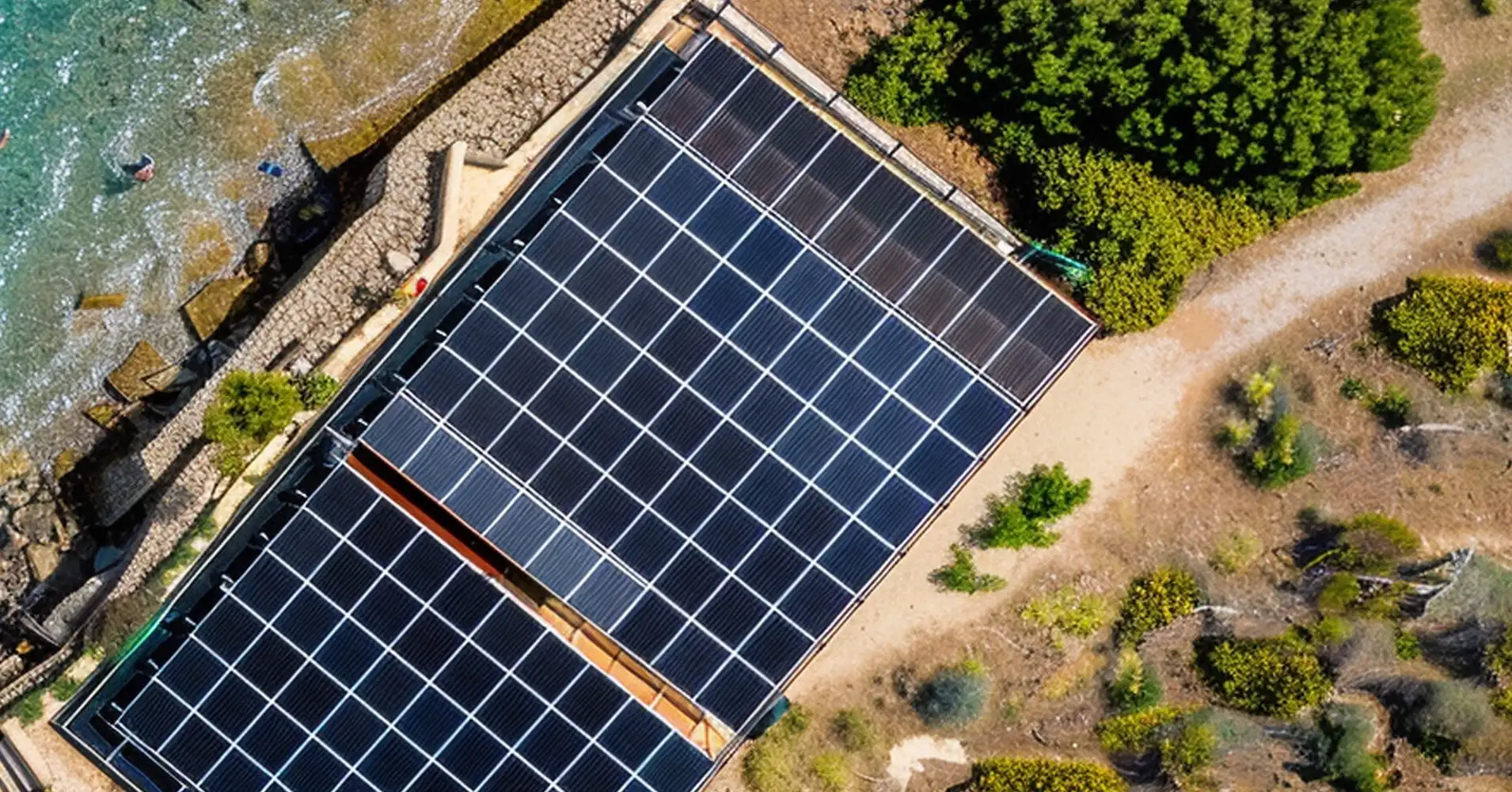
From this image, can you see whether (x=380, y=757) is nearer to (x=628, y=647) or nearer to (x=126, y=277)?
(x=628, y=647)

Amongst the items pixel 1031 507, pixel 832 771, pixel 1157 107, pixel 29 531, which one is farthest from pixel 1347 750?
pixel 29 531

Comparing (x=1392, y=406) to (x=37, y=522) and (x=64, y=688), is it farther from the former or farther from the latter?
(x=37, y=522)

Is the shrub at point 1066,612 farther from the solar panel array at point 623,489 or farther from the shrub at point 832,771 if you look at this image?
the shrub at point 832,771

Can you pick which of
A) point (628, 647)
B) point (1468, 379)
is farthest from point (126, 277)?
point (1468, 379)

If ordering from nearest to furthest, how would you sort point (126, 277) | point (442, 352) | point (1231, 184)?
1. point (442, 352)
2. point (1231, 184)
3. point (126, 277)

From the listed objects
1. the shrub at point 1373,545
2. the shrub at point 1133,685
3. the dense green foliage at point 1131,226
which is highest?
the dense green foliage at point 1131,226

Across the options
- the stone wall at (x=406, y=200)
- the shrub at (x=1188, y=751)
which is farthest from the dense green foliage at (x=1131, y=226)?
the stone wall at (x=406, y=200)
